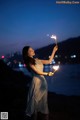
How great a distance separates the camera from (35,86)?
249 inches

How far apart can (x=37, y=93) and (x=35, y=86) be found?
0.20m

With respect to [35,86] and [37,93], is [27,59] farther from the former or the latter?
[37,93]

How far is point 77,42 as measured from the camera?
162m

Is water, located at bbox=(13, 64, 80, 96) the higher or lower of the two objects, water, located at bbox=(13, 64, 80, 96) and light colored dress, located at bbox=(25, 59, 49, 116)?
the lower

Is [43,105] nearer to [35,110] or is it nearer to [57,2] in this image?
[35,110]

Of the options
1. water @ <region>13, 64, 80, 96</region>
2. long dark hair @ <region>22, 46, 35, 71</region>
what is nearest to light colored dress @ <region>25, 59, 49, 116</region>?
long dark hair @ <region>22, 46, 35, 71</region>

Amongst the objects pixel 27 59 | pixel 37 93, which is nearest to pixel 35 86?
pixel 37 93

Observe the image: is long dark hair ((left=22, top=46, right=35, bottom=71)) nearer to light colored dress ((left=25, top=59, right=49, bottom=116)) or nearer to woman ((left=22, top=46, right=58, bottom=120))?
woman ((left=22, top=46, right=58, bottom=120))

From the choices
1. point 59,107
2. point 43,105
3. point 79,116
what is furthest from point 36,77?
point 59,107

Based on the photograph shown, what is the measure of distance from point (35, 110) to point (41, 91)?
53cm

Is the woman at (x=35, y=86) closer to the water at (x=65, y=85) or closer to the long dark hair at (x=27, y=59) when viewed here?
the long dark hair at (x=27, y=59)

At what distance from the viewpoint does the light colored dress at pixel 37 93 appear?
6.34 m

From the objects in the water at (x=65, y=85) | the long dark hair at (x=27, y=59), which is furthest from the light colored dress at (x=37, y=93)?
the water at (x=65, y=85)

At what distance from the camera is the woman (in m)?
6.34
